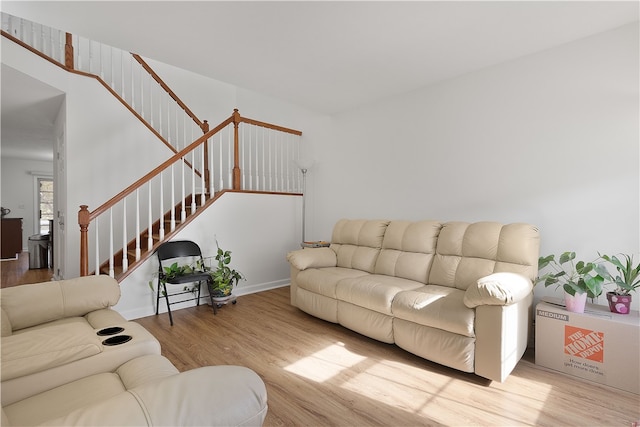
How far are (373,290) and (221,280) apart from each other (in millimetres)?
1924

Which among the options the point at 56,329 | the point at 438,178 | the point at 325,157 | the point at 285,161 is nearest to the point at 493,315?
the point at 438,178

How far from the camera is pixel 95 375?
1.37 metres

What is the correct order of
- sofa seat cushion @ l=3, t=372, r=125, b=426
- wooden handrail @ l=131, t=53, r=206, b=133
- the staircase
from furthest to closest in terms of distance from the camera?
1. wooden handrail @ l=131, t=53, r=206, b=133
2. the staircase
3. sofa seat cushion @ l=3, t=372, r=125, b=426

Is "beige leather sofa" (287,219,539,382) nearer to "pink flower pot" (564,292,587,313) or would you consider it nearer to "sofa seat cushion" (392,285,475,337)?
"sofa seat cushion" (392,285,475,337)

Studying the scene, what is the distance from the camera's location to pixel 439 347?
2350mm

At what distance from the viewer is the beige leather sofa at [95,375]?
2.34 ft

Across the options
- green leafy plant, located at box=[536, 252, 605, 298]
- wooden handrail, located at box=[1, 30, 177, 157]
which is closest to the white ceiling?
wooden handrail, located at box=[1, 30, 177, 157]

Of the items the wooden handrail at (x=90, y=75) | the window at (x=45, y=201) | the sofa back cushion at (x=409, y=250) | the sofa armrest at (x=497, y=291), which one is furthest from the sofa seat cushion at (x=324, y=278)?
the window at (x=45, y=201)

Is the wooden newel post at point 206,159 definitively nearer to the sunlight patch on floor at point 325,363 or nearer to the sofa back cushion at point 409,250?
the sofa back cushion at point 409,250

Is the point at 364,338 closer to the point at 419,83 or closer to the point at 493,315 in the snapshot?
the point at 493,315

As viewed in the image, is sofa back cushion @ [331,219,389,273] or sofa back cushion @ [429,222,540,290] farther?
sofa back cushion @ [331,219,389,273]

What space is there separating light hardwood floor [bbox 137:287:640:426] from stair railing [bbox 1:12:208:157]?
11.1 feet

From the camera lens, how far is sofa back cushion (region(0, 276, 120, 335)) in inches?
71.0

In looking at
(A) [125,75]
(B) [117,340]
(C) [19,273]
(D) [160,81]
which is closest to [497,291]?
(B) [117,340]
